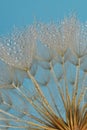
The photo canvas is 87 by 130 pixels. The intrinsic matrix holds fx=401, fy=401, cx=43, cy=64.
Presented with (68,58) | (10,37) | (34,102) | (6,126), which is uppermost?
(10,37)

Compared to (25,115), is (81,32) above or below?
above

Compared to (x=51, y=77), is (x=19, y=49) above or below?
above

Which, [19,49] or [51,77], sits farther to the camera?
[51,77]

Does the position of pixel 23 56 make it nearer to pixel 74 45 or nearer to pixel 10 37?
pixel 10 37

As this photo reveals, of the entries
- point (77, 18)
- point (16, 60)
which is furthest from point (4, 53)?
point (77, 18)

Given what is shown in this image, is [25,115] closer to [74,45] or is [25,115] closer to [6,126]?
[6,126]

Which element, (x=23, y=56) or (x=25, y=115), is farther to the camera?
(x=25, y=115)

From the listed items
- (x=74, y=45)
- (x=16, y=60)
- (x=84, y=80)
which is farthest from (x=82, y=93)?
(x=16, y=60)
